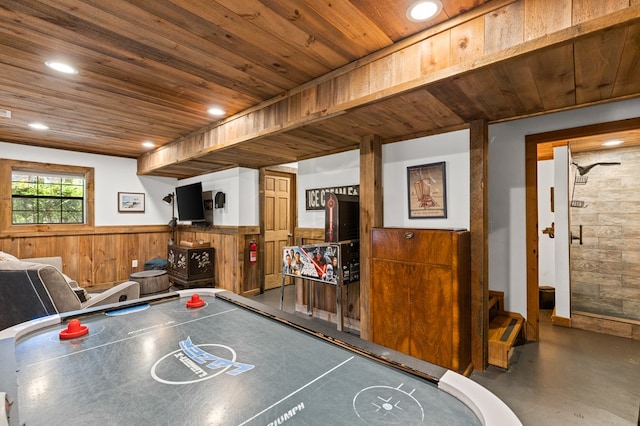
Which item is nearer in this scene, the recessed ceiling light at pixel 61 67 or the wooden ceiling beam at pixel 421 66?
the wooden ceiling beam at pixel 421 66

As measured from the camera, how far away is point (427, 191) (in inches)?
117

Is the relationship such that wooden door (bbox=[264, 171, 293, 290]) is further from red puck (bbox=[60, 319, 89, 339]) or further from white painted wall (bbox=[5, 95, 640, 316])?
red puck (bbox=[60, 319, 89, 339])

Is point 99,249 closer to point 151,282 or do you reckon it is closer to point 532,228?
point 151,282

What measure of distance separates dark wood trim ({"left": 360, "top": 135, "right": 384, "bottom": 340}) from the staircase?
1112 millimetres

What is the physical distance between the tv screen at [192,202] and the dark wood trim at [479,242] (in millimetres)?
4343

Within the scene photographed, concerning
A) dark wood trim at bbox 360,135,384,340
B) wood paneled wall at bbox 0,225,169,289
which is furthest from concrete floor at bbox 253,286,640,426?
wood paneled wall at bbox 0,225,169,289

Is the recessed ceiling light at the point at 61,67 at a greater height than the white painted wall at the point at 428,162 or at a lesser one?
greater

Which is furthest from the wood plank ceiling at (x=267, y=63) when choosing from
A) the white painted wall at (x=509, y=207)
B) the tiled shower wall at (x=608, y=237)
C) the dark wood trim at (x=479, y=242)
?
the tiled shower wall at (x=608, y=237)

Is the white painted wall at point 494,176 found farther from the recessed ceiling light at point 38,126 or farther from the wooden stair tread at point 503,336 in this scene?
the recessed ceiling light at point 38,126

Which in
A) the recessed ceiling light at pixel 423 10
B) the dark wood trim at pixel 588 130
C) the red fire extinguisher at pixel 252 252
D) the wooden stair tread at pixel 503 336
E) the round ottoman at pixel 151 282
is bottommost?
the wooden stair tread at pixel 503 336

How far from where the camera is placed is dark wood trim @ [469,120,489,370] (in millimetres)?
2465

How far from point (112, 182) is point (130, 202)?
472mm

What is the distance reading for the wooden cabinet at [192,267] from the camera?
16.1 ft

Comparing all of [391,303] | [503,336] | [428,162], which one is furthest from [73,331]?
[503,336]
